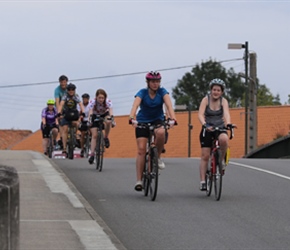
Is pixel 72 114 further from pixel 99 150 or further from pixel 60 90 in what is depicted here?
pixel 99 150

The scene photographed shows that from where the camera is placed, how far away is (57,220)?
1143 centimetres

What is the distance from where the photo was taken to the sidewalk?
9828 mm

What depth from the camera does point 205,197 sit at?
48.0ft

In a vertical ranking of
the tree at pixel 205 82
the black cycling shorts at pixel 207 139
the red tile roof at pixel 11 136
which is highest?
the tree at pixel 205 82

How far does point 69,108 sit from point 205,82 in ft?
333

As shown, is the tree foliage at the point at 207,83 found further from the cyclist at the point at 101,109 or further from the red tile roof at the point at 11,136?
the cyclist at the point at 101,109

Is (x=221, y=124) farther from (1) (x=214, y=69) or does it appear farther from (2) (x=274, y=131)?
(1) (x=214, y=69)

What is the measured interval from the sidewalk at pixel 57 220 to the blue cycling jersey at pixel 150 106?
141 centimetres

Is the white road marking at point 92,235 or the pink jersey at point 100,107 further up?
the pink jersey at point 100,107

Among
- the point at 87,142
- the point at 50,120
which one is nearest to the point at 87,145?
the point at 87,142

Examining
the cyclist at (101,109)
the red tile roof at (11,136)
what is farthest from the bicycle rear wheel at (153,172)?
the red tile roof at (11,136)

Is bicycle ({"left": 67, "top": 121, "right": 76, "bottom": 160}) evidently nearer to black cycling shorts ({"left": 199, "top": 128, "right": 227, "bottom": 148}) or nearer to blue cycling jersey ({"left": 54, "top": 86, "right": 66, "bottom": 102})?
blue cycling jersey ({"left": 54, "top": 86, "right": 66, "bottom": 102})

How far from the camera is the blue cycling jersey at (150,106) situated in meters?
14.0

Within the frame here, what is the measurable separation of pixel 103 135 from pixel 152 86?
19.6 feet
